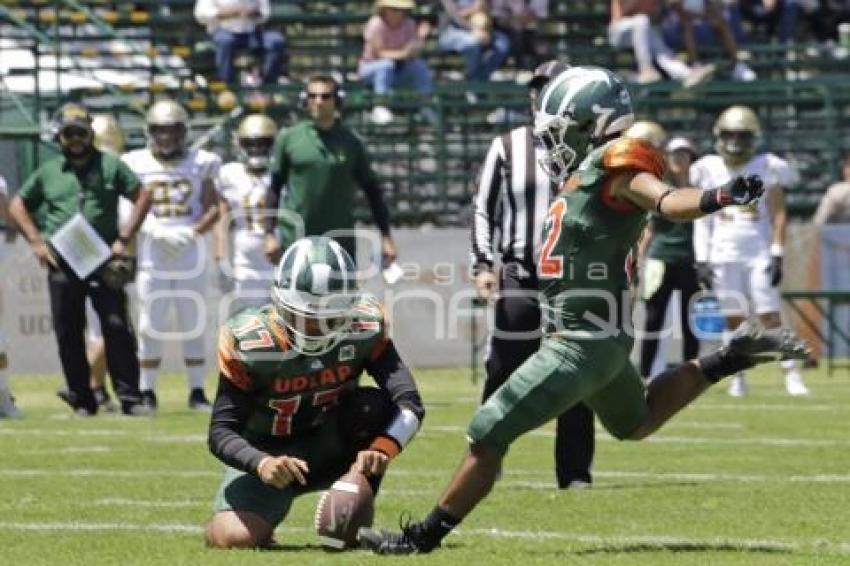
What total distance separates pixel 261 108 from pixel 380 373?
11.7 metres

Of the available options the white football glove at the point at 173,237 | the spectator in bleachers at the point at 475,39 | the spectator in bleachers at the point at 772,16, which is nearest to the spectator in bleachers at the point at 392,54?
the spectator in bleachers at the point at 475,39

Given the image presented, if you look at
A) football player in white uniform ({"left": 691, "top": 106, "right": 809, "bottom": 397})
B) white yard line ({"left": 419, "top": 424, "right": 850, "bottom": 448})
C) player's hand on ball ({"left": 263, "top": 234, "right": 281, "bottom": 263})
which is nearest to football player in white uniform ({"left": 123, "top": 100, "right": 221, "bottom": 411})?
player's hand on ball ({"left": 263, "top": 234, "right": 281, "bottom": 263})

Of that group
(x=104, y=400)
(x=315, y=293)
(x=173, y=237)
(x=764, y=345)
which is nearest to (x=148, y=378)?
(x=104, y=400)

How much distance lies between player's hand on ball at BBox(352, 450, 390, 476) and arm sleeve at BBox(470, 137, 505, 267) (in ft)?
8.05

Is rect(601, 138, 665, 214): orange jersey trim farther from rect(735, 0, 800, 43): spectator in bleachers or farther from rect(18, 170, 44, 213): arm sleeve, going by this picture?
rect(735, 0, 800, 43): spectator in bleachers

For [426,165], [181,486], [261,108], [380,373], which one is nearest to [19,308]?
[261,108]

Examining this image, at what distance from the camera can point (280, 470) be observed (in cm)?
699

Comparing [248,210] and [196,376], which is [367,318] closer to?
[196,376]

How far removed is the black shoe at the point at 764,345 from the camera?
23.8ft

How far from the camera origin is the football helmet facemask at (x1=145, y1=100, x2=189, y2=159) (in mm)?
14062

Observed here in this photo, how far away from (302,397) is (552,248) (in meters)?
0.94

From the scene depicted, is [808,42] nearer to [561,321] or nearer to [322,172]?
[322,172]

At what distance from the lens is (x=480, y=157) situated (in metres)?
19.5

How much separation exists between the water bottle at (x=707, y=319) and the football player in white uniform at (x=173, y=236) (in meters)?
3.47
